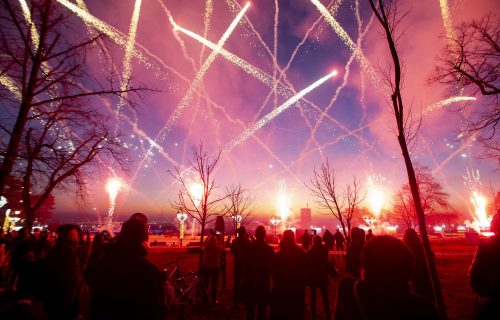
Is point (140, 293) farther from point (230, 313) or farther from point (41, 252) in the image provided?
point (41, 252)

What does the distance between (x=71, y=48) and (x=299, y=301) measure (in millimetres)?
8852

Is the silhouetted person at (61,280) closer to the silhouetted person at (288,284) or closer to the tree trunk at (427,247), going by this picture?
the silhouetted person at (288,284)

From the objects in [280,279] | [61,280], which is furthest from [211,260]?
[61,280]

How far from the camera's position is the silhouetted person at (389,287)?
6.14ft

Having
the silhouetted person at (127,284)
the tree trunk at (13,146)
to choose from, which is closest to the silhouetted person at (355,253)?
the silhouetted person at (127,284)

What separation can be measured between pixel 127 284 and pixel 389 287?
230 cm

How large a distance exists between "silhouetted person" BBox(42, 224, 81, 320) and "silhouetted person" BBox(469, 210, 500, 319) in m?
6.22

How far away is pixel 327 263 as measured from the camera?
7.74 meters

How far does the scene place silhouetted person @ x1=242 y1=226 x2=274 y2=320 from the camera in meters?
5.65

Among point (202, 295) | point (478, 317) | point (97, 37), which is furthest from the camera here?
point (202, 295)

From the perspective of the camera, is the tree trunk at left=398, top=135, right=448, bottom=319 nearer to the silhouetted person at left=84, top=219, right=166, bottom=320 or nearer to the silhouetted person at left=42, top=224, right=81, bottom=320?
the silhouetted person at left=84, top=219, right=166, bottom=320

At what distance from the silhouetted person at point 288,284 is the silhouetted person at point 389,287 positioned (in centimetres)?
316

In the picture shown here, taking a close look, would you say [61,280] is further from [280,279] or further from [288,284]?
[288,284]

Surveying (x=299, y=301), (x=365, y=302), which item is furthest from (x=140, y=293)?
(x=299, y=301)
